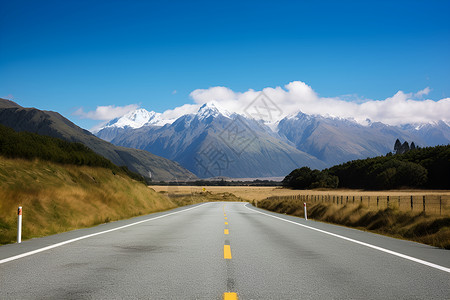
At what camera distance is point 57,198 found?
18.3 m

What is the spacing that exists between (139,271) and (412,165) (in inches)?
3581

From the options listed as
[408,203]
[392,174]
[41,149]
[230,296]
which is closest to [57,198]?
[41,149]

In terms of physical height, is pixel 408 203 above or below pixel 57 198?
below

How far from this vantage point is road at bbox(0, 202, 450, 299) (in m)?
5.58

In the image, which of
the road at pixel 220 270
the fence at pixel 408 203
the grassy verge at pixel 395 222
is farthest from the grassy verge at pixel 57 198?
the fence at pixel 408 203

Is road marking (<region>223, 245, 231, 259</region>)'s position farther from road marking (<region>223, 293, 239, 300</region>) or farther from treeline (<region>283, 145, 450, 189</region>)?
treeline (<region>283, 145, 450, 189</region>)

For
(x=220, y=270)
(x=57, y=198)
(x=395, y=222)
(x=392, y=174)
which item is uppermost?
(x=392, y=174)

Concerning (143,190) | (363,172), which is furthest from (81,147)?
(363,172)

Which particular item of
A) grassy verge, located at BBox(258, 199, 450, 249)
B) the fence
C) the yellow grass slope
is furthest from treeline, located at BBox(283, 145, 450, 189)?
the yellow grass slope

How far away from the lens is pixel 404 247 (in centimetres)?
1066

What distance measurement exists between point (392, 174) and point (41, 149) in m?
82.2

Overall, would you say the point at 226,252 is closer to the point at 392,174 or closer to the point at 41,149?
the point at 41,149

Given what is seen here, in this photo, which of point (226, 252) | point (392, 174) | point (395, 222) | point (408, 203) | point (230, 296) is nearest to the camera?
point (230, 296)

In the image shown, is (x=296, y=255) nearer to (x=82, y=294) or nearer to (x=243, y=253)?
(x=243, y=253)
